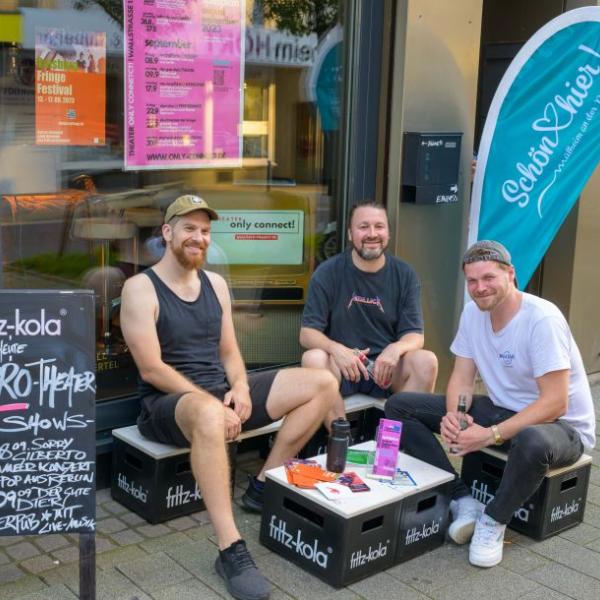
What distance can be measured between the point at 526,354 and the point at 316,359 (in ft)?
3.54

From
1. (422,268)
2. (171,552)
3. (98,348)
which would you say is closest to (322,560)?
(171,552)

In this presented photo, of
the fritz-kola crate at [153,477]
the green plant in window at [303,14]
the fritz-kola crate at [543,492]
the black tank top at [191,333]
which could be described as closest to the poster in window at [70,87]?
the black tank top at [191,333]

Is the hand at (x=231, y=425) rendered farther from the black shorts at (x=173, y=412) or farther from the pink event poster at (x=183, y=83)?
the pink event poster at (x=183, y=83)

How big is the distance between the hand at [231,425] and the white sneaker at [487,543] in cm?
109

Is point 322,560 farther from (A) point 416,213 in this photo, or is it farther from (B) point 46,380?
(A) point 416,213

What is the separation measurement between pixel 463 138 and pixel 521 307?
1922mm

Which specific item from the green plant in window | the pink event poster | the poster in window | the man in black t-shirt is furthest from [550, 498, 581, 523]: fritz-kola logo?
the green plant in window

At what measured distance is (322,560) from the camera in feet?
12.3

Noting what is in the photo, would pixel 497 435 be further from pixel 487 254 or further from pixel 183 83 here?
pixel 183 83

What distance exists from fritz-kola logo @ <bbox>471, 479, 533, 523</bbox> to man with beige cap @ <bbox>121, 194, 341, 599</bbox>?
765mm

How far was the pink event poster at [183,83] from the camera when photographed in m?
4.67

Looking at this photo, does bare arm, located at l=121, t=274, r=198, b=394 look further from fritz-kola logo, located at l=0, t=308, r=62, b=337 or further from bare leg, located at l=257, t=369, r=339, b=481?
fritz-kola logo, located at l=0, t=308, r=62, b=337

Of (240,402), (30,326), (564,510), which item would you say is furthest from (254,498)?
(30,326)

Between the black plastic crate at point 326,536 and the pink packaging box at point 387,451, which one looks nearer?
the black plastic crate at point 326,536
